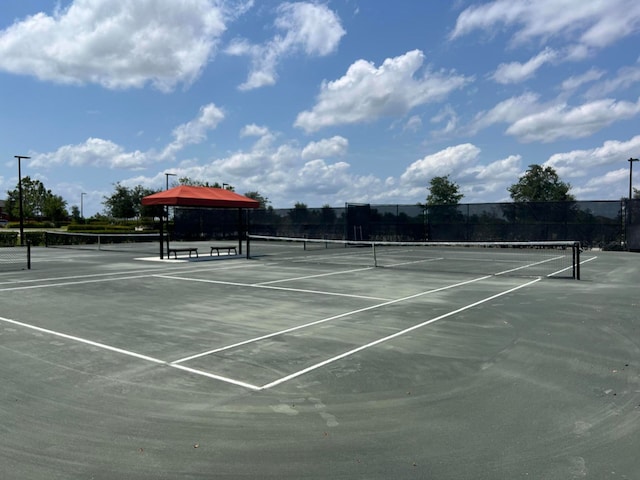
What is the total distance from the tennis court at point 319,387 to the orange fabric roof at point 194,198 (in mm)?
12663

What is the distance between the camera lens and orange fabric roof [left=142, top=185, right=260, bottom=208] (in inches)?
932

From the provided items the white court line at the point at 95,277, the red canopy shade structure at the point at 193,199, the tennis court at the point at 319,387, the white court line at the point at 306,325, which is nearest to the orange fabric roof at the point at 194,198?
the red canopy shade structure at the point at 193,199

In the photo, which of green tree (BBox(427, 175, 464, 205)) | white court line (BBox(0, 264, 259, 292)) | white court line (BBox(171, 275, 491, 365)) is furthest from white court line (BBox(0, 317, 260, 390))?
green tree (BBox(427, 175, 464, 205))

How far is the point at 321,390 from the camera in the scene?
17.2 feet

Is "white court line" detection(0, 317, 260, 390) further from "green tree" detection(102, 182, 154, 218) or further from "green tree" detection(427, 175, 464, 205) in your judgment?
"green tree" detection(102, 182, 154, 218)

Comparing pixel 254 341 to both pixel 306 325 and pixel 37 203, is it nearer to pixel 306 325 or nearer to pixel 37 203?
pixel 306 325

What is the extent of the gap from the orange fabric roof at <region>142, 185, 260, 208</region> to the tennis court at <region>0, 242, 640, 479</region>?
12663 mm

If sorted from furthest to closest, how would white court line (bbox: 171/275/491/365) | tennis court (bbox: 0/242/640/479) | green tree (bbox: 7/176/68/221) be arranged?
green tree (bbox: 7/176/68/221), white court line (bbox: 171/275/491/365), tennis court (bbox: 0/242/640/479)

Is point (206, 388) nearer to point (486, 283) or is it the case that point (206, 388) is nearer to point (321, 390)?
point (321, 390)

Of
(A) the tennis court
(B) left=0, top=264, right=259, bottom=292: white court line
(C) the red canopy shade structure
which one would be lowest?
(A) the tennis court

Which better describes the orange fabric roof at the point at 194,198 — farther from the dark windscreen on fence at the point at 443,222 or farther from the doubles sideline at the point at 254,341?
the doubles sideline at the point at 254,341

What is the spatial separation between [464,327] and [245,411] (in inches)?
191

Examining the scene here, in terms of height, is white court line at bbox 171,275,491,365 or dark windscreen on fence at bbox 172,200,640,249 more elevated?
dark windscreen on fence at bbox 172,200,640,249

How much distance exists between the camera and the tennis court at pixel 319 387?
146 inches
